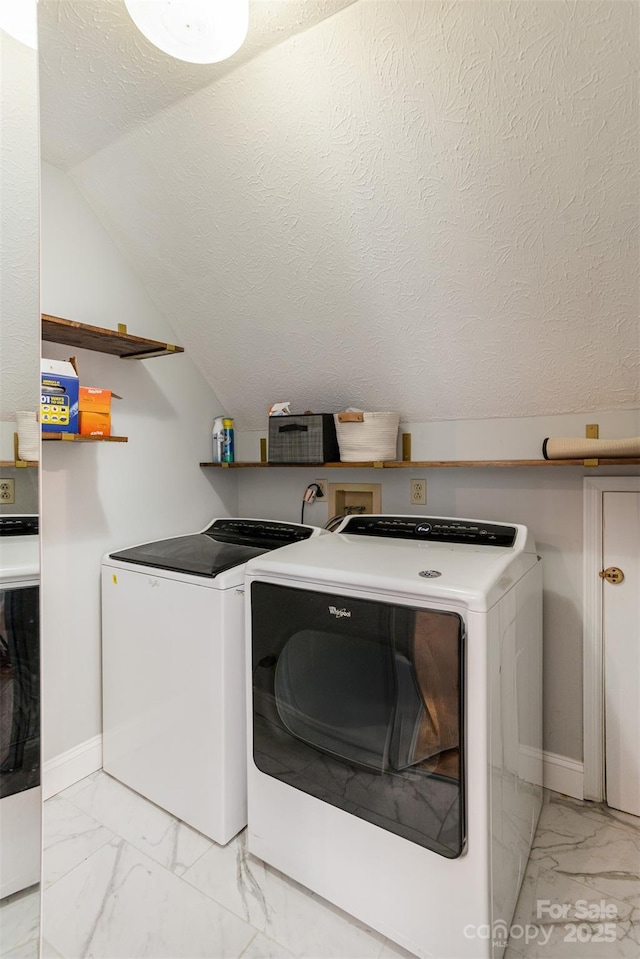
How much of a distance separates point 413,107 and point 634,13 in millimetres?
489

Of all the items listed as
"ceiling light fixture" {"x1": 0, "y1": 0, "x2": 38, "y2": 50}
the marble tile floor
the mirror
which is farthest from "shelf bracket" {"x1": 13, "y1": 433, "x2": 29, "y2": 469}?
the marble tile floor

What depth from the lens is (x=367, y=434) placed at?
2.06 meters

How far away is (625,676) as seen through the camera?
1.83 m

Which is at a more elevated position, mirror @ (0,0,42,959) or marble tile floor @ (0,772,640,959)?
mirror @ (0,0,42,959)

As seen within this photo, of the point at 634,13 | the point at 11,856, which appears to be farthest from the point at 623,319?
the point at 11,856

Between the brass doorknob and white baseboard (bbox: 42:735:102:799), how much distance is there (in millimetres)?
2071

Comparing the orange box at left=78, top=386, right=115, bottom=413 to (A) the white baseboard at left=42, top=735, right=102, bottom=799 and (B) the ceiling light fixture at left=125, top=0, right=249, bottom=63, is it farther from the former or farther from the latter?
(A) the white baseboard at left=42, top=735, right=102, bottom=799

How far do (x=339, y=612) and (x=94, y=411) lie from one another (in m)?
1.14

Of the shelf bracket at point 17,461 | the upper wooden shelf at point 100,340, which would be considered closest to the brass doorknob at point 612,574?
the upper wooden shelf at point 100,340

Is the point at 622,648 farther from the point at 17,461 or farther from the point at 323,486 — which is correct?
the point at 17,461

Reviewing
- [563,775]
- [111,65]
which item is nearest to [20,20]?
[111,65]

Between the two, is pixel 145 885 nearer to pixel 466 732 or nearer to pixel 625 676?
pixel 466 732

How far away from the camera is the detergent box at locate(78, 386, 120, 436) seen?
1.79m

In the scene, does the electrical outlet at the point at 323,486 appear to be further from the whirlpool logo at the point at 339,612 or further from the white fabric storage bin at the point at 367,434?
the whirlpool logo at the point at 339,612
